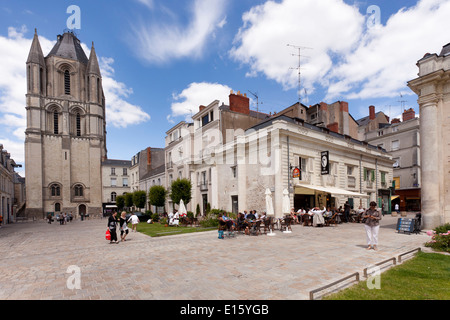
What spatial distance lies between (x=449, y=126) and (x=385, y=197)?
764 inches

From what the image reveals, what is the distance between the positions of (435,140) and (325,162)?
8.29 metres

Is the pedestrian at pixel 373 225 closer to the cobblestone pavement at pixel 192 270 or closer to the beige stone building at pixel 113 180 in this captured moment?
the cobblestone pavement at pixel 192 270

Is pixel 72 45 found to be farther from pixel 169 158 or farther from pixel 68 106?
pixel 169 158

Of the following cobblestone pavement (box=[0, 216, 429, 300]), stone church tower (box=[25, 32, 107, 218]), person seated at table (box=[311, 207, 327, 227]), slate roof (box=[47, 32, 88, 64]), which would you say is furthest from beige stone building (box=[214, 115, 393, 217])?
slate roof (box=[47, 32, 88, 64])

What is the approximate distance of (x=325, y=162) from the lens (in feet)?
66.6

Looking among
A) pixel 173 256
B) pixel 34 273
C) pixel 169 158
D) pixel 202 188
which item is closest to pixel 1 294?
pixel 34 273

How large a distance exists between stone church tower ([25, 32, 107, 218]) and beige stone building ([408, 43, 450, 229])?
48940 millimetres

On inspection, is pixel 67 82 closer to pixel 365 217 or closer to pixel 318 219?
pixel 318 219

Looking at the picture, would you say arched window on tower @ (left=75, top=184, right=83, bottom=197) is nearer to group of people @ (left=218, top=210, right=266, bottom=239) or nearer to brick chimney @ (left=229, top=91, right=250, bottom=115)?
brick chimney @ (left=229, top=91, right=250, bottom=115)

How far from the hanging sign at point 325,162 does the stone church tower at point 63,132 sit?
42159mm

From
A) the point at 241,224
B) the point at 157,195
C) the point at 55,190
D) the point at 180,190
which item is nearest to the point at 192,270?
the point at 241,224
